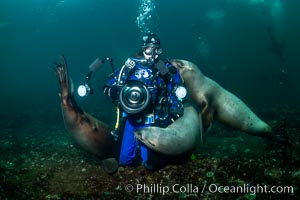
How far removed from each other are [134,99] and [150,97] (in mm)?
277

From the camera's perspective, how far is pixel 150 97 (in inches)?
180

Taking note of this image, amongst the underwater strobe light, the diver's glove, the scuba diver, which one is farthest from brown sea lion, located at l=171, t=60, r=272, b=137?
the underwater strobe light

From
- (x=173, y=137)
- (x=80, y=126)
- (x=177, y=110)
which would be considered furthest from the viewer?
(x=80, y=126)

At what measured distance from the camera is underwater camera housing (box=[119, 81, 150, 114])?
443 cm

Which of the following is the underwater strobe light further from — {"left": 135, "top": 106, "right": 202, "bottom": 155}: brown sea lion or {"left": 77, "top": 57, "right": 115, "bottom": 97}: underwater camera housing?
{"left": 77, "top": 57, "right": 115, "bottom": 97}: underwater camera housing

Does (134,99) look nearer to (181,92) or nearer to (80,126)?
(181,92)

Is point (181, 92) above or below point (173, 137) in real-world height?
above

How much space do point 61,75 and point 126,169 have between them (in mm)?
1984

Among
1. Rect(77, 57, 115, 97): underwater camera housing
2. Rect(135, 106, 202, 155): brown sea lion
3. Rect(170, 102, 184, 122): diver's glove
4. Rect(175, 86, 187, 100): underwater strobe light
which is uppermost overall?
Rect(77, 57, 115, 97): underwater camera housing

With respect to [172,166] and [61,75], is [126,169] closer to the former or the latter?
[172,166]

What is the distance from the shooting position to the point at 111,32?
109062 mm

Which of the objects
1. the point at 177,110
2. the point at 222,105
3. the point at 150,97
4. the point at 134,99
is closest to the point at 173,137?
the point at 177,110

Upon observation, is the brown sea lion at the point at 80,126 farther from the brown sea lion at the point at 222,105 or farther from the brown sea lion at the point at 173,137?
the brown sea lion at the point at 222,105

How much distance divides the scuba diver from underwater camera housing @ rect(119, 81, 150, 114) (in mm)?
157
